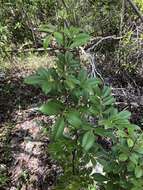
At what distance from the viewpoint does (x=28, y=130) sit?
4.60 meters

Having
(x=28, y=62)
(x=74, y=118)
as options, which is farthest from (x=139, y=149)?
(x=28, y=62)

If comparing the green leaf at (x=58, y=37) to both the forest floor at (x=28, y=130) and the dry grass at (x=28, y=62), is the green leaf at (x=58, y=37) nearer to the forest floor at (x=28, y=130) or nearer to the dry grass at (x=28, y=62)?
the forest floor at (x=28, y=130)

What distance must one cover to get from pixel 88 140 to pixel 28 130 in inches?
98.8

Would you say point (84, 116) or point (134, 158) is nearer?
point (134, 158)

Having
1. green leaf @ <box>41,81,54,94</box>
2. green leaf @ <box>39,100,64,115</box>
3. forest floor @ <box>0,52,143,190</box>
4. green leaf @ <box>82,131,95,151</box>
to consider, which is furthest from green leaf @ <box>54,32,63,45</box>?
forest floor @ <box>0,52,143,190</box>

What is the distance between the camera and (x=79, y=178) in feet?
8.50

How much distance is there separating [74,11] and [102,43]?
0.54m

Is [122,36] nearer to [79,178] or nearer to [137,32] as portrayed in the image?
[137,32]

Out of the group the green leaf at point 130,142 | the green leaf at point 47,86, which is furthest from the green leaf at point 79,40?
the green leaf at point 130,142

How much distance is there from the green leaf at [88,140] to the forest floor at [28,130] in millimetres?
1879

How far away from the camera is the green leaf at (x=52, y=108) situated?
7.15ft

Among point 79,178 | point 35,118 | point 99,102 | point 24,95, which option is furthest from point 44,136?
point 99,102

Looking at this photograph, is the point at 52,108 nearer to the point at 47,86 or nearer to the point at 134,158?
the point at 47,86

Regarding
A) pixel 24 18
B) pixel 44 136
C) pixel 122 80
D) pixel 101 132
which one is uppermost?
pixel 101 132
